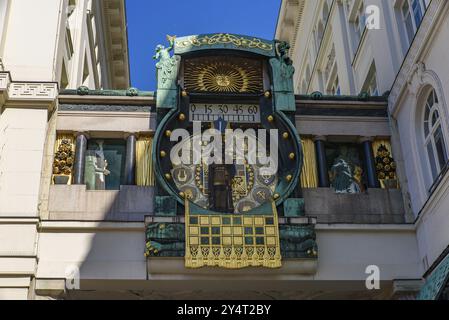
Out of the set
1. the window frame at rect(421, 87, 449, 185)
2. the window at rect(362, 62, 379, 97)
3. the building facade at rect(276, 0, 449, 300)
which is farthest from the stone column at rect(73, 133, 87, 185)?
the window at rect(362, 62, 379, 97)

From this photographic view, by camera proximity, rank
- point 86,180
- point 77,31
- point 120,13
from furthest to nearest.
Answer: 1. point 120,13
2. point 77,31
3. point 86,180

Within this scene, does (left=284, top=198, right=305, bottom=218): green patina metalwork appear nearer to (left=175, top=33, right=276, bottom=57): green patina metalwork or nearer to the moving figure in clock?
the moving figure in clock

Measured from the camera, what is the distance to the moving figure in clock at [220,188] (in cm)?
1781

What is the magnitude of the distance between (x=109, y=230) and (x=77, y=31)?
11400 mm

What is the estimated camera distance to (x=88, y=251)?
1684 cm

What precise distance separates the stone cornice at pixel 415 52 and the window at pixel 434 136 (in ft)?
3.02

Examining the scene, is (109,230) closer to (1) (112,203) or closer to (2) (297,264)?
(1) (112,203)

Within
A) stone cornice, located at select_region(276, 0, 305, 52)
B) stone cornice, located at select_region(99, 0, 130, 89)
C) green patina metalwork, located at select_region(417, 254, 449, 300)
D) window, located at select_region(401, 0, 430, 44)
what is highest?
stone cornice, located at select_region(276, 0, 305, 52)

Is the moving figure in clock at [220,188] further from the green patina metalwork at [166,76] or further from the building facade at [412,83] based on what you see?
the building facade at [412,83]

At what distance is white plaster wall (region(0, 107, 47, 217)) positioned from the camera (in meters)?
16.8

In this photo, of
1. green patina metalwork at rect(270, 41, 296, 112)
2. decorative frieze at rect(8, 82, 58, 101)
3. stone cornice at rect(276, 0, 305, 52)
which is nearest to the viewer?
decorative frieze at rect(8, 82, 58, 101)

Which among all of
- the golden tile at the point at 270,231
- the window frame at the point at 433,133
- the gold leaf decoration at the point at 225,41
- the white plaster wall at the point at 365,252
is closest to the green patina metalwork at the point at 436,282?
the white plaster wall at the point at 365,252

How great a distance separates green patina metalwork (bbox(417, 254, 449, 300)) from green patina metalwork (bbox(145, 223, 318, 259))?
2424 millimetres
